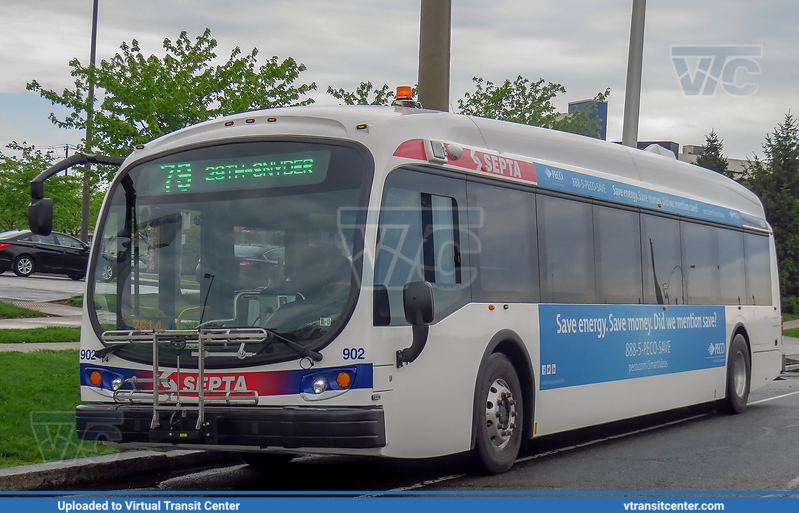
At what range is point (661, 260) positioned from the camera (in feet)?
39.0

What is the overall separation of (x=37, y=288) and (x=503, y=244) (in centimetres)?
1987

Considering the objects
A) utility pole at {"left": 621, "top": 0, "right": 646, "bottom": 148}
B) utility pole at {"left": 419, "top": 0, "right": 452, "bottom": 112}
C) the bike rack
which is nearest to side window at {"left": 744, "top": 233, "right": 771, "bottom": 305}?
utility pole at {"left": 621, "top": 0, "right": 646, "bottom": 148}

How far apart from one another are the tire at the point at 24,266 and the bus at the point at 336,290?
2234 centimetres

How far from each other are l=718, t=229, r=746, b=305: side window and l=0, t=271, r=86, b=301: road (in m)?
15.6

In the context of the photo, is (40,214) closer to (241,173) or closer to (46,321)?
(241,173)

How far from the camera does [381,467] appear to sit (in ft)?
29.3

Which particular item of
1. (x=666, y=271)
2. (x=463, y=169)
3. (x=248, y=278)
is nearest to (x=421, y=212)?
(x=463, y=169)

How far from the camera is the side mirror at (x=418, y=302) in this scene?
22.8ft

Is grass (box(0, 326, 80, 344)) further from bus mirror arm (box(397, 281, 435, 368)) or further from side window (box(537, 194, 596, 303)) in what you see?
bus mirror arm (box(397, 281, 435, 368))

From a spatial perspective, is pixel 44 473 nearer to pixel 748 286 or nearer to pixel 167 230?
pixel 167 230

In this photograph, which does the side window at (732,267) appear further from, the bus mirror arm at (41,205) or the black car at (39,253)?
the black car at (39,253)

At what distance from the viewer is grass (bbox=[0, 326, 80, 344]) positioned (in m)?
14.8

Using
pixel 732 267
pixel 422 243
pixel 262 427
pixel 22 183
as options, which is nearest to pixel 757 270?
pixel 732 267

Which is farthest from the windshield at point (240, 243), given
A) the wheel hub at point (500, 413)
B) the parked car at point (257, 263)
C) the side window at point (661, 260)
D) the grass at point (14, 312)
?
the grass at point (14, 312)
